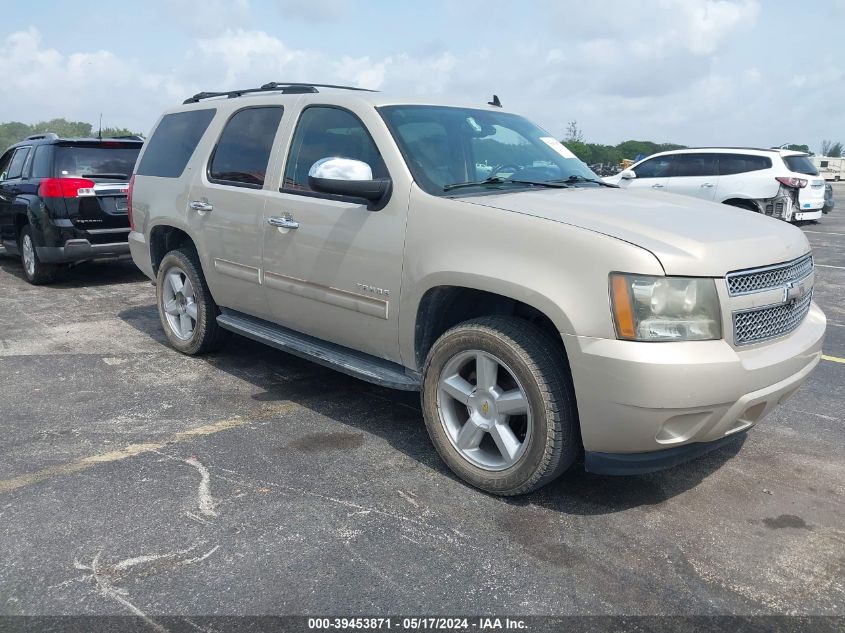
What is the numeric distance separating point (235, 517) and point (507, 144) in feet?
8.35

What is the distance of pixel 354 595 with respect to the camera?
2.63 metres

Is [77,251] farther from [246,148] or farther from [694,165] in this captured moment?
[694,165]

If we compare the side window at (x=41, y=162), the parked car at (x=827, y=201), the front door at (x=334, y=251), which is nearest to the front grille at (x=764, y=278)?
the front door at (x=334, y=251)

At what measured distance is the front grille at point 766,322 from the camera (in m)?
2.99

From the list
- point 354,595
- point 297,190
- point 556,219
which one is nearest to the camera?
point 354,595

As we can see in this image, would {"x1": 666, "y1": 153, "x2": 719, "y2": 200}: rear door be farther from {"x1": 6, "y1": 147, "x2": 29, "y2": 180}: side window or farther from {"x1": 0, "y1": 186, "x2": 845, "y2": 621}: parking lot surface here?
{"x1": 6, "y1": 147, "x2": 29, "y2": 180}: side window

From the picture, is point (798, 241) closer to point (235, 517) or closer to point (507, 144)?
point (507, 144)

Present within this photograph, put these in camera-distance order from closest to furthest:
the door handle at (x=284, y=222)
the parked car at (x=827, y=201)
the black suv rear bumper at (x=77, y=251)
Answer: the door handle at (x=284, y=222)
the black suv rear bumper at (x=77, y=251)
the parked car at (x=827, y=201)

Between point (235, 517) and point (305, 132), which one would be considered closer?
point (235, 517)

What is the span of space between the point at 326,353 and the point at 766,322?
2.31m

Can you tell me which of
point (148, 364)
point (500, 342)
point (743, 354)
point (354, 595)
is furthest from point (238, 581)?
point (148, 364)

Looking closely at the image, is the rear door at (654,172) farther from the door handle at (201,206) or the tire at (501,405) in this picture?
the tire at (501,405)

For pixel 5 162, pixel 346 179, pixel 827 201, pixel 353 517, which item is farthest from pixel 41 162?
pixel 827 201

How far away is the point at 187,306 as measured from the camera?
5551 millimetres
